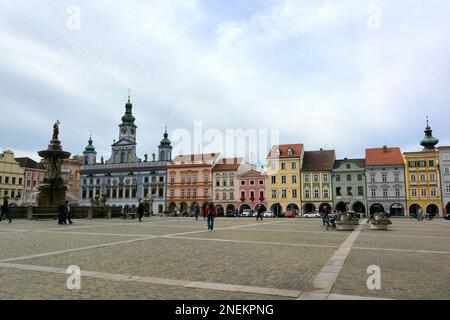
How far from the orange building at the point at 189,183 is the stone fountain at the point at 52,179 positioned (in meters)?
39.3

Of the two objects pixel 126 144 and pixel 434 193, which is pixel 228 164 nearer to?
pixel 126 144

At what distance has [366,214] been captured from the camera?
60094mm

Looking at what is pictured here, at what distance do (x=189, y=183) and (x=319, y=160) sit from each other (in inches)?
Answer: 1009

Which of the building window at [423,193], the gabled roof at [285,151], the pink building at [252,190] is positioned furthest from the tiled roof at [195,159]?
the building window at [423,193]

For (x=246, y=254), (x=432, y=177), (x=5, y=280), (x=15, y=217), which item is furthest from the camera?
(x=432, y=177)

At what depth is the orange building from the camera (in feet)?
233

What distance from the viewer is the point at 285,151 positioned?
67.8 metres

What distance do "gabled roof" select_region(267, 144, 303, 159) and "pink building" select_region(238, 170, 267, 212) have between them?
434cm

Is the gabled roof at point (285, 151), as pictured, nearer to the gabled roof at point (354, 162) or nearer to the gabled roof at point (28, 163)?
the gabled roof at point (354, 162)

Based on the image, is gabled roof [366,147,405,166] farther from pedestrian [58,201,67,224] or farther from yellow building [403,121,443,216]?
pedestrian [58,201,67,224]
